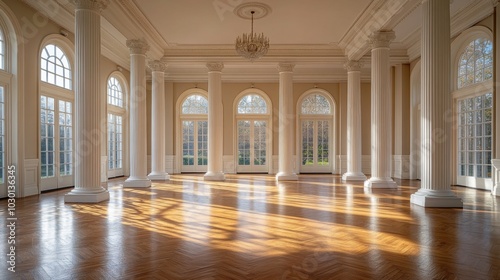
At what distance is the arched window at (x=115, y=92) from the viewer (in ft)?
38.5

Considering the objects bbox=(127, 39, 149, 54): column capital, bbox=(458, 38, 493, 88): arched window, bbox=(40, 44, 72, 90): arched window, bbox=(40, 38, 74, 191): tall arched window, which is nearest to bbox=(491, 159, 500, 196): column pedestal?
bbox=(458, 38, 493, 88): arched window

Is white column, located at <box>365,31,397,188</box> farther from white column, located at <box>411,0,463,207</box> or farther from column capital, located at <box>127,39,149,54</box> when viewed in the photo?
column capital, located at <box>127,39,149,54</box>

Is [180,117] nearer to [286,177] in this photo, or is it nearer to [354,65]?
[286,177]

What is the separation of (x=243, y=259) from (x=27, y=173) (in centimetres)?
654

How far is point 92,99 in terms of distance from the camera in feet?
21.1

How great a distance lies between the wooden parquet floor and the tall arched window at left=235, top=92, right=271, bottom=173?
26.5ft

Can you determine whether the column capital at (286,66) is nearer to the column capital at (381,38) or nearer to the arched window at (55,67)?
the column capital at (381,38)

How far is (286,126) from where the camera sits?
37.2 ft

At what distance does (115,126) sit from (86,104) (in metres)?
6.10

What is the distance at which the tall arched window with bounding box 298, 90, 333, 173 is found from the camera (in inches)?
577

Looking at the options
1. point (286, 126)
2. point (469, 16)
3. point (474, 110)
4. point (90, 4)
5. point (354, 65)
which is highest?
point (469, 16)

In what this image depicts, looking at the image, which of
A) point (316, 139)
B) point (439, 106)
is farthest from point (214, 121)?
point (439, 106)

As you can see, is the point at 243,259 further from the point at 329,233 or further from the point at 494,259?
the point at 494,259

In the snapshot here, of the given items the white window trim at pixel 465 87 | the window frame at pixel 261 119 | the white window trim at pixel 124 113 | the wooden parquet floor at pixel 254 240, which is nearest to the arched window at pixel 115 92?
the white window trim at pixel 124 113
